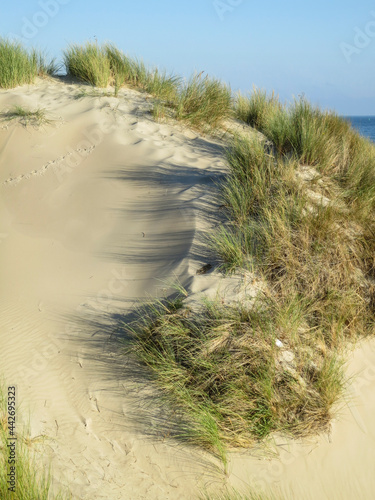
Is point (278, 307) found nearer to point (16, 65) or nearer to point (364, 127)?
point (16, 65)

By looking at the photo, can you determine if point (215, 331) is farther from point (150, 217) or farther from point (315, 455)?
point (150, 217)

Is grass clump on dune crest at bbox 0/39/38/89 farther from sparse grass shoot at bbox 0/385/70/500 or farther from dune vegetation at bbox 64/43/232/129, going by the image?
sparse grass shoot at bbox 0/385/70/500

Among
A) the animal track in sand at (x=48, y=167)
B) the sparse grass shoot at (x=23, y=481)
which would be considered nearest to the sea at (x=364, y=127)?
the animal track in sand at (x=48, y=167)

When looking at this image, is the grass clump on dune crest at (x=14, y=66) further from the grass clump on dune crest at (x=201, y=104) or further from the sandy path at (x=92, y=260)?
the grass clump on dune crest at (x=201, y=104)

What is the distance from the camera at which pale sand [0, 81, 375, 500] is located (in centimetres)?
317

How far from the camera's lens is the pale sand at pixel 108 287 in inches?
125

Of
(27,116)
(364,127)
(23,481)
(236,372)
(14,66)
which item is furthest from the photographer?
(364,127)

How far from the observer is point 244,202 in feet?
16.5

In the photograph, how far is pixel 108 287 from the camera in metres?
4.70

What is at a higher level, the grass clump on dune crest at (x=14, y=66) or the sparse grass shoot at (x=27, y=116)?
the grass clump on dune crest at (x=14, y=66)

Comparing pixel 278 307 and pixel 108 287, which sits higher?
pixel 278 307

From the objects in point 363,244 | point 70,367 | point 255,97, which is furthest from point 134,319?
point 255,97

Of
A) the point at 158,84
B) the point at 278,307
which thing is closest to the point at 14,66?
the point at 158,84

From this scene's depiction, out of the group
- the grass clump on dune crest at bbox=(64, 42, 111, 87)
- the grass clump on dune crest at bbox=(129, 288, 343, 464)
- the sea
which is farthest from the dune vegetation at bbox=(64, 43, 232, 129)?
the grass clump on dune crest at bbox=(129, 288, 343, 464)
